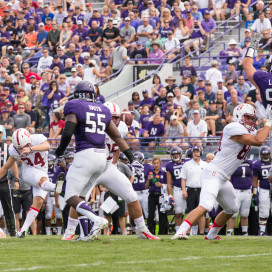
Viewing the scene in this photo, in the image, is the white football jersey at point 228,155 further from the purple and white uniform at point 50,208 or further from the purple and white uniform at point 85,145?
the purple and white uniform at point 50,208

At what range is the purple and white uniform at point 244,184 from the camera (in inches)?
593

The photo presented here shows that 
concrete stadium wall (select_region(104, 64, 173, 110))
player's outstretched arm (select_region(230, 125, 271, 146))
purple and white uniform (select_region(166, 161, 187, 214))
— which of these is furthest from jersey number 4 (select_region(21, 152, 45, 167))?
concrete stadium wall (select_region(104, 64, 173, 110))

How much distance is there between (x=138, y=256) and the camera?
303 inches

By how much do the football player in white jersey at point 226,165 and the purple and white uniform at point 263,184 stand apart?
527cm

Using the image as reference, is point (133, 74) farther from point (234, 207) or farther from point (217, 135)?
point (234, 207)

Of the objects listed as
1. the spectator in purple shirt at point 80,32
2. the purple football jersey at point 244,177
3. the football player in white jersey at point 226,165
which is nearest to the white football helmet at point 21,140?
the football player in white jersey at point 226,165

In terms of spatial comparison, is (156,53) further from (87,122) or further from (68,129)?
(68,129)

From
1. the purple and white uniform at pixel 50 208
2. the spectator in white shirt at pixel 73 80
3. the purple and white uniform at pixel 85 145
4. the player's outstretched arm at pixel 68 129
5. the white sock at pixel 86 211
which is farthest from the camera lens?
the spectator in white shirt at pixel 73 80

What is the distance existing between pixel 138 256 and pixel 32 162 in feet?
14.6

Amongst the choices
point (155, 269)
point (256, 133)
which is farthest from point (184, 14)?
point (155, 269)

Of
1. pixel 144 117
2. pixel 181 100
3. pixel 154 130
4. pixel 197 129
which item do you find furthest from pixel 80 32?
pixel 197 129

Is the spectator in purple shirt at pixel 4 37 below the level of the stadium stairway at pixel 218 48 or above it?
above

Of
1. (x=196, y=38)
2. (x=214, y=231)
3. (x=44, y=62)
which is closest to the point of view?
(x=214, y=231)

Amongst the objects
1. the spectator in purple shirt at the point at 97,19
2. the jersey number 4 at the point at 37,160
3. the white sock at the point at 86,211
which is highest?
the spectator in purple shirt at the point at 97,19
